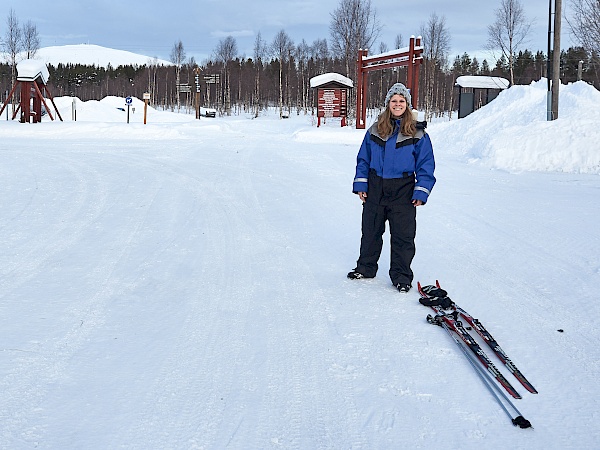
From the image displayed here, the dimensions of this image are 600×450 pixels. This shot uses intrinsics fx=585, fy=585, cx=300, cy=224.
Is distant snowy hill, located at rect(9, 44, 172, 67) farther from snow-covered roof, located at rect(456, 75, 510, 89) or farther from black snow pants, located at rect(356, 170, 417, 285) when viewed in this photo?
black snow pants, located at rect(356, 170, 417, 285)

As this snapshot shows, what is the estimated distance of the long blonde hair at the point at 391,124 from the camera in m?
4.72

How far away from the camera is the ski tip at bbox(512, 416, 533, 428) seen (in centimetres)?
262

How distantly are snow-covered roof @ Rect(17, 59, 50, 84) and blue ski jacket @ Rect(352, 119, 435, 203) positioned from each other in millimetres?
27249

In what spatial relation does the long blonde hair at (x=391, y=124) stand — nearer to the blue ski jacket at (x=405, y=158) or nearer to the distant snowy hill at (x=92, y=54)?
the blue ski jacket at (x=405, y=158)

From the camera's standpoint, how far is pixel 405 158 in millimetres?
4766

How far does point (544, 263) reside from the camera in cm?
549

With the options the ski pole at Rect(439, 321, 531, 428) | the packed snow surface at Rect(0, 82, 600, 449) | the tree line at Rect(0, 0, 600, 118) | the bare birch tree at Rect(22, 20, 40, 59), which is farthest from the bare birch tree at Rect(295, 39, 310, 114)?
the ski pole at Rect(439, 321, 531, 428)

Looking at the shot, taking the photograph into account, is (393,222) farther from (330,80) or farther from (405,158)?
(330,80)

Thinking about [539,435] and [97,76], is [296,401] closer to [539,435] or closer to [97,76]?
[539,435]

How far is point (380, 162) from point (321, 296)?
123 centimetres

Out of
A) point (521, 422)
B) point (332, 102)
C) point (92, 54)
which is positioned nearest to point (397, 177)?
point (521, 422)

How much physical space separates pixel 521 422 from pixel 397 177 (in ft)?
8.29

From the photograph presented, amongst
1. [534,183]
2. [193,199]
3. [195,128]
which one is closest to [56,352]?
[193,199]

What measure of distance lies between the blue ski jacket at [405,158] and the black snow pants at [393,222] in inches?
2.3
